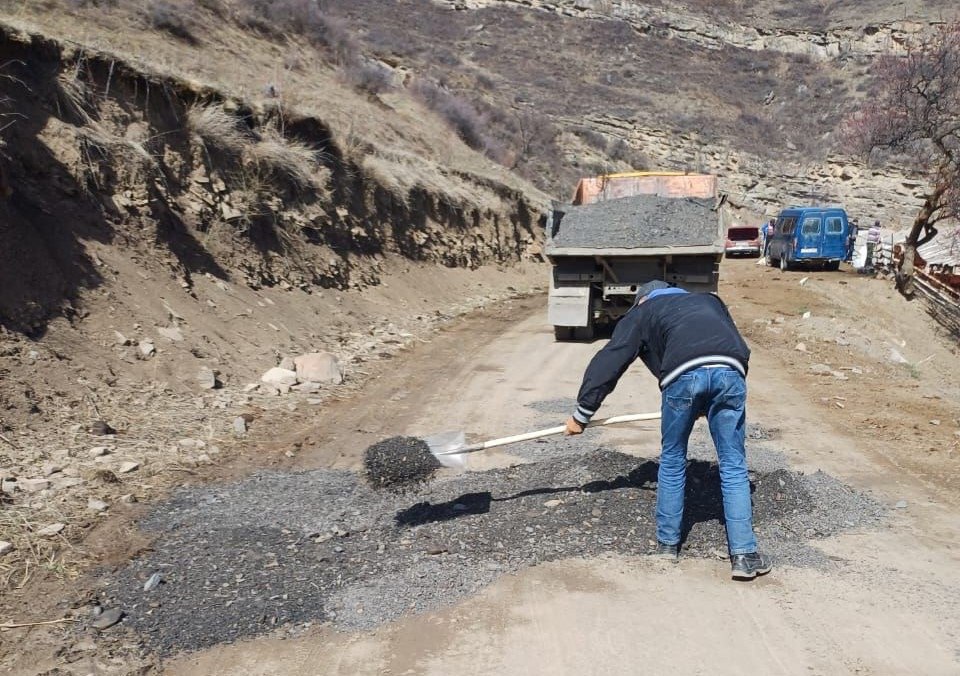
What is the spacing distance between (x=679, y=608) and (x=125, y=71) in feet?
34.9

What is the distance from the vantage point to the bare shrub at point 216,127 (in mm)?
11773

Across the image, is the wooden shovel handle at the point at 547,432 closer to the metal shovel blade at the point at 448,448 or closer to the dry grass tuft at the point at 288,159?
the metal shovel blade at the point at 448,448

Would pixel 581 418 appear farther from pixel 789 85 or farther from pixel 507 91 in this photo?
pixel 789 85

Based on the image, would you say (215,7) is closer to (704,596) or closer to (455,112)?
(455,112)

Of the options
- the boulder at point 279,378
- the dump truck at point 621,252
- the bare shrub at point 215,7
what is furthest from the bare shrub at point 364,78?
the boulder at point 279,378

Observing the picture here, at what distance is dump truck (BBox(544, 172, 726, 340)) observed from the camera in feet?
37.6

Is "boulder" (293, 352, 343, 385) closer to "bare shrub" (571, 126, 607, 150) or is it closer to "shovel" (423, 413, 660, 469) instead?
"shovel" (423, 413, 660, 469)

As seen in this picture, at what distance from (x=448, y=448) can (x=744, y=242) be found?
1241 inches

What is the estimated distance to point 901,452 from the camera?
6684 mm

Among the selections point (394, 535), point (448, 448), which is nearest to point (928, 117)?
point (448, 448)

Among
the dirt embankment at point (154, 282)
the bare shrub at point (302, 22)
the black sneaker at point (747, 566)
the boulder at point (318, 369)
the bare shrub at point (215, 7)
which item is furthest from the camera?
the bare shrub at point (302, 22)

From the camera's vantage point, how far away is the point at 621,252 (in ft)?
37.5

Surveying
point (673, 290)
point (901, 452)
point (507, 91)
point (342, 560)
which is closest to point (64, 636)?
point (342, 560)

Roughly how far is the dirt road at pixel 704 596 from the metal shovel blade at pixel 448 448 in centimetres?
96
